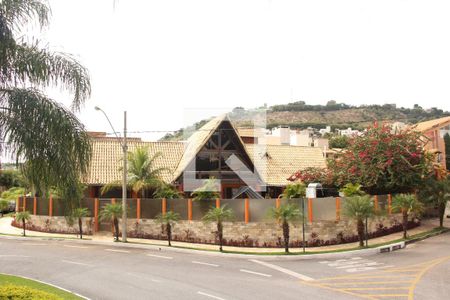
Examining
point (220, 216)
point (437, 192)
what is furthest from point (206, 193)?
point (437, 192)

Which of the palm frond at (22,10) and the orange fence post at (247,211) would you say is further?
the orange fence post at (247,211)

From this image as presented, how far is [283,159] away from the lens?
35.9 m

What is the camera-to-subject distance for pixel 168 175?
30.9 metres

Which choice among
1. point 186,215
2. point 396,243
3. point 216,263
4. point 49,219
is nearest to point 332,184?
point 396,243

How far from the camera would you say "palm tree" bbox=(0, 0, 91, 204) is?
10773 millimetres

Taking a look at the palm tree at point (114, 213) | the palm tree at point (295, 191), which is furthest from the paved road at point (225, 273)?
the palm tree at point (295, 191)

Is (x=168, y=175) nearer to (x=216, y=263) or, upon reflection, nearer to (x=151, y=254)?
(x=151, y=254)

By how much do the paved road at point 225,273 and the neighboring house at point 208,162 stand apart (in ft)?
28.6

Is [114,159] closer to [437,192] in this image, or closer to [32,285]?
[32,285]

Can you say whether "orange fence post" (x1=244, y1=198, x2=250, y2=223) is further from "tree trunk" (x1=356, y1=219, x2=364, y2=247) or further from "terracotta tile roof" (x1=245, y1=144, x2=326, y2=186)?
"terracotta tile roof" (x1=245, y1=144, x2=326, y2=186)

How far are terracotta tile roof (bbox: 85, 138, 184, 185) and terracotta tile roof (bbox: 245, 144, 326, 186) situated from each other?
587cm

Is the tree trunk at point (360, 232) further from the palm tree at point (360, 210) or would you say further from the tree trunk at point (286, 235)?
the tree trunk at point (286, 235)

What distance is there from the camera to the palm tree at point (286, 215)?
20.8 meters

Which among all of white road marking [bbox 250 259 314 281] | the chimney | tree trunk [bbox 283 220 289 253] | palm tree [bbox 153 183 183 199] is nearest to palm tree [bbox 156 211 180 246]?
palm tree [bbox 153 183 183 199]
